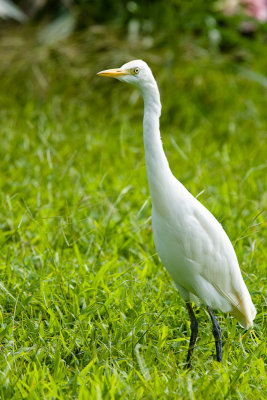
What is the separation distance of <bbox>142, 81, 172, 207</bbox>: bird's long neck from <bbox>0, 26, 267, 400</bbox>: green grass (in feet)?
1.77

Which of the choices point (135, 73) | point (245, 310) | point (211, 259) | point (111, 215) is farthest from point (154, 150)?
point (111, 215)

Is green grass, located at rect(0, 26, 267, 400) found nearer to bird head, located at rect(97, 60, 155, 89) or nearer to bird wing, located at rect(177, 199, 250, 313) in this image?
bird wing, located at rect(177, 199, 250, 313)

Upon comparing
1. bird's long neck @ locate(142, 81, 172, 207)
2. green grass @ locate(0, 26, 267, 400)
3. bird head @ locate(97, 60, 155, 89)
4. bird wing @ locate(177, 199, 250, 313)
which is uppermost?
bird head @ locate(97, 60, 155, 89)

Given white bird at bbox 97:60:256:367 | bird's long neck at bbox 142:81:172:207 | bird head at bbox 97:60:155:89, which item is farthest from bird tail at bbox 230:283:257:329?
bird head at bbox 97:60:155:89

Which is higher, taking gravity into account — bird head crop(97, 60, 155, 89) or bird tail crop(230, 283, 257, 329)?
bird head crop(97, 60, 155, 89)

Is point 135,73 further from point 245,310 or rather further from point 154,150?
point 245,310

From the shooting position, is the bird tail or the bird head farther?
the bird tail

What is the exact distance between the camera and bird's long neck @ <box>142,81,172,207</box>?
2.26 m

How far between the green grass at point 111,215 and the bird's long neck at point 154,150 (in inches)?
21.2

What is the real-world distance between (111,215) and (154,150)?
1079mm

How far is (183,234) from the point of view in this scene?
2283 millimetres

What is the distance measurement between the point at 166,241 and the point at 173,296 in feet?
1.92

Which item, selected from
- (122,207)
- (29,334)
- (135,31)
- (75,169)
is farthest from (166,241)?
(135,31)

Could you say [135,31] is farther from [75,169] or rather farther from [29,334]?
[29,334]
